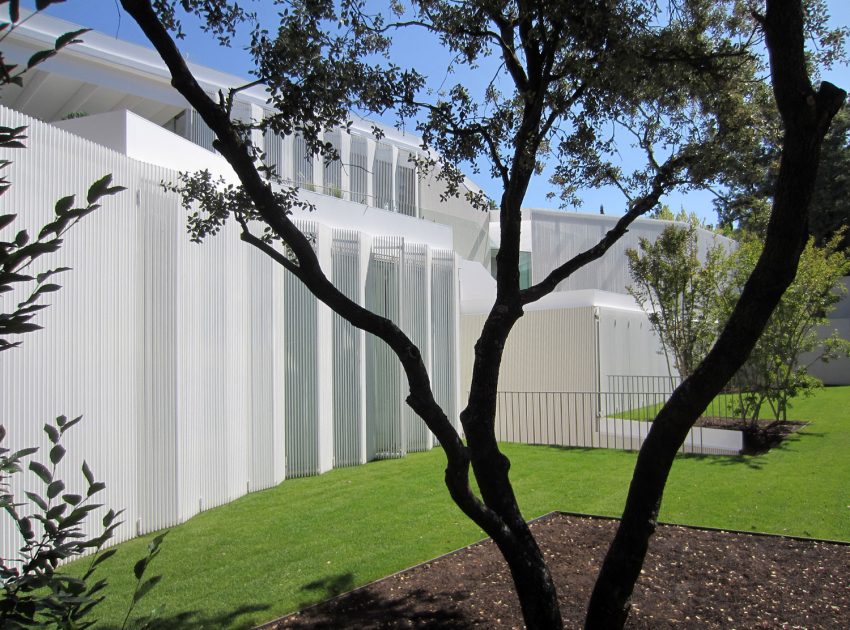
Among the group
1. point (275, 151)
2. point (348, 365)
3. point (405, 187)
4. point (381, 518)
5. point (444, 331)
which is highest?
point (275, 151)

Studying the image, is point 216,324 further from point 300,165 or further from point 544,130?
point 300,165

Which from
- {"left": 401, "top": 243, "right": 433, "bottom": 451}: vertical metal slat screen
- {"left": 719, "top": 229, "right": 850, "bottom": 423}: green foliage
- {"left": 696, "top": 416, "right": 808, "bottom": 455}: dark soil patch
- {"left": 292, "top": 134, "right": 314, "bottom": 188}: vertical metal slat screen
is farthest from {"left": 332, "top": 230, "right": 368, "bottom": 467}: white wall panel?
{"left": 719, "top": 229, "right": 850, "bottom": 423}: green foliage

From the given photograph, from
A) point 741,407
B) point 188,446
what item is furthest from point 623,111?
point 741,407

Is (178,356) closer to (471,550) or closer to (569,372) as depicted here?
(471,550)

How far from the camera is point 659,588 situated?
5.75 metres

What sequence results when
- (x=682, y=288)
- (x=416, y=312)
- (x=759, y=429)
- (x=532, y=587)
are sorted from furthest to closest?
1. (x=682, y=288)
2. (x=416, y=312)
3. (x=759, y=429)
4. (x=532, y=587)

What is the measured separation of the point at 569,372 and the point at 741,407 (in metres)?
3.91

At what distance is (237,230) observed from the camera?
1040 centimetres

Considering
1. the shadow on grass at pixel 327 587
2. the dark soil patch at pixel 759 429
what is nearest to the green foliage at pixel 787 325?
the dark soil patch at pixel 759 429

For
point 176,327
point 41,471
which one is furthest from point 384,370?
point 41,471

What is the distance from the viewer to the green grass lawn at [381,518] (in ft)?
20.2

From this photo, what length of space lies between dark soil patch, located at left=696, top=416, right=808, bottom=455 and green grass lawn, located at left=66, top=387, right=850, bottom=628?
0.63 m

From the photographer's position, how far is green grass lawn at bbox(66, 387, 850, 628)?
616 centimetres

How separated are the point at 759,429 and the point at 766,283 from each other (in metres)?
11.7
